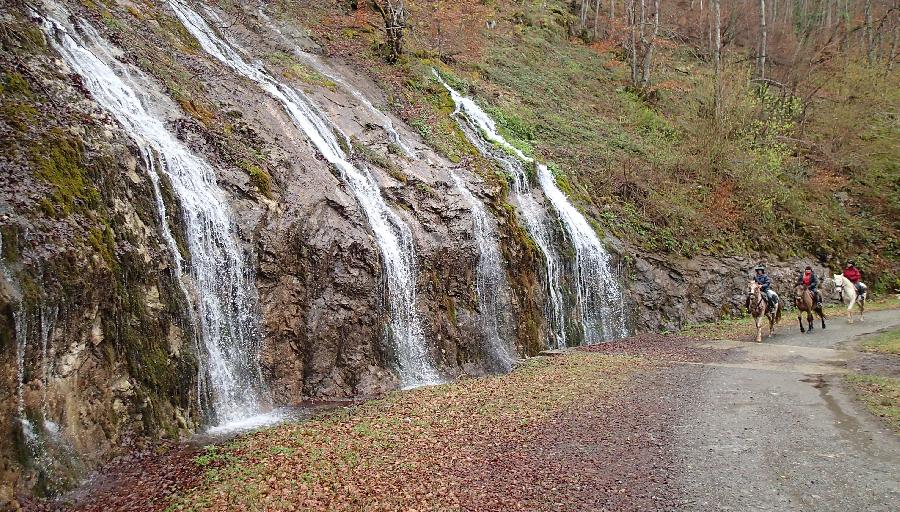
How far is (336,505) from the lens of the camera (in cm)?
626

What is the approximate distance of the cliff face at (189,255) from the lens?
23.1 feet

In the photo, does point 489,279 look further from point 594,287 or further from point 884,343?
point 884,343

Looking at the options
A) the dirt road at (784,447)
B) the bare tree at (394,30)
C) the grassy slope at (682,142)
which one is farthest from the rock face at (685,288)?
the bare tree at (394,30)

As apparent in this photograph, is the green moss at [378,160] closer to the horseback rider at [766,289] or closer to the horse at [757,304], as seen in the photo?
the horse at [757,304]

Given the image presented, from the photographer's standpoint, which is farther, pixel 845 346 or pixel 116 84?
pixel 845 346

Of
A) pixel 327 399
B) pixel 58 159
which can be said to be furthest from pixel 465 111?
pixel 58 159

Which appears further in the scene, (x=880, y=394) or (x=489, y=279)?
(x=489, y=279)

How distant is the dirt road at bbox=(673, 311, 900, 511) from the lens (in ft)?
19.2

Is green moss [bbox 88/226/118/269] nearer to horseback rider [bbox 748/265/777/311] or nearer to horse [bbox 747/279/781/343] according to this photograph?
horse [bbox 747/279/781/343]

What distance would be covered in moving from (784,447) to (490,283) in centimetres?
943

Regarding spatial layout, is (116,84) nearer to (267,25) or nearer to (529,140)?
(267,25)

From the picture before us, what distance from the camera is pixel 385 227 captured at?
567 inches

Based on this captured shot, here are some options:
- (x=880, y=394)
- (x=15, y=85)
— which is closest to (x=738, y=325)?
(x=880, y=394)

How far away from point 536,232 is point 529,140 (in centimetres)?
741
